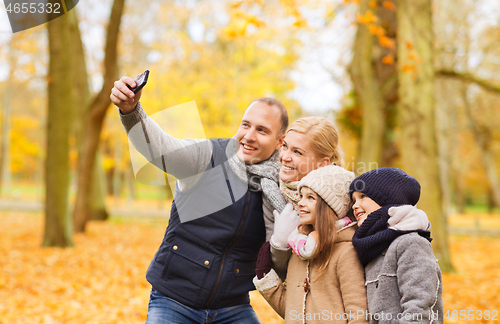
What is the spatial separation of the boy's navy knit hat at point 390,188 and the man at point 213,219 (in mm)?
521

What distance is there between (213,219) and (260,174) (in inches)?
15.4

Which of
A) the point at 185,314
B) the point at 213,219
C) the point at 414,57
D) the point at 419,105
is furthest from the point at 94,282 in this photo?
the point at 414,57

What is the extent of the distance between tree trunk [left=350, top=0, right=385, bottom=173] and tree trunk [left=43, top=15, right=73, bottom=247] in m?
6.37

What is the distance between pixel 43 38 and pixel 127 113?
15734 millimetres

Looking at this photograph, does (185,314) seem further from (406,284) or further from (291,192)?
(406,284)

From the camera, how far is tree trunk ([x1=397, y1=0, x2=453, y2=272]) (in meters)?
7.01

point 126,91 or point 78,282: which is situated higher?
point 126,91

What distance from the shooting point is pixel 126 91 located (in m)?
1.91

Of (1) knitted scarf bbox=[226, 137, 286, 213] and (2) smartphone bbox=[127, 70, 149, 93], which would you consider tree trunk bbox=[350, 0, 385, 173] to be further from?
(2) smartphone bbox=[127, 70, 149, 93]

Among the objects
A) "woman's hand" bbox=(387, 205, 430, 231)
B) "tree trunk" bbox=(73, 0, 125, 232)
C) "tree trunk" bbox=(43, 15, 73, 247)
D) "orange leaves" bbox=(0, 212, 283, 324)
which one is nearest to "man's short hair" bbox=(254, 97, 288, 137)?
"woman's hand" bbox=(387, 205, 430, 231)

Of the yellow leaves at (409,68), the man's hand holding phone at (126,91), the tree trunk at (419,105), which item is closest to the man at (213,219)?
the man's hand holding phone at (126,91)

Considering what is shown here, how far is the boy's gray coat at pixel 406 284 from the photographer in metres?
1.66

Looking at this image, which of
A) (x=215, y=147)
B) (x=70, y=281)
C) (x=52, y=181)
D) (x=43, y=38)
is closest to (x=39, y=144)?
(x=43, y=38)

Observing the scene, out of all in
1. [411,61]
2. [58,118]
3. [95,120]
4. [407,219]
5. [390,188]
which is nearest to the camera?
[407,219]
